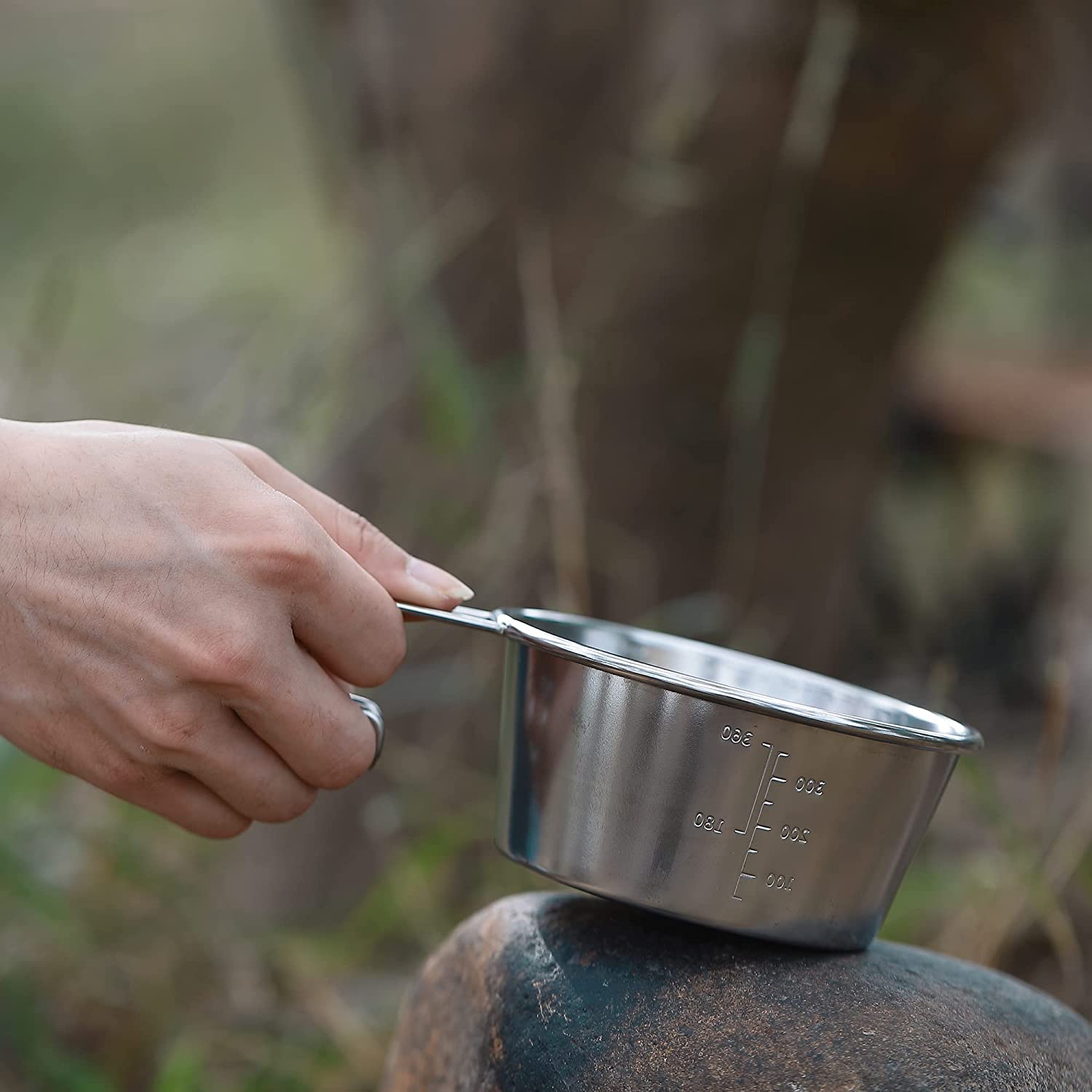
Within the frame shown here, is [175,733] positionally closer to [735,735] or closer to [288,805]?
[288,805]

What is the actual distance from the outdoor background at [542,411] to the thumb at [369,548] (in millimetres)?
502

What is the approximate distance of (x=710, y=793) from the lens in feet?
2.56

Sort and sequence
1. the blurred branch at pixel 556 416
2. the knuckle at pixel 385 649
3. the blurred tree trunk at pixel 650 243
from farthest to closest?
the blurred tree trunk at pixel 650 243 → the blurred branch at pixel 556 416 → the knuckle at pixel 385 649

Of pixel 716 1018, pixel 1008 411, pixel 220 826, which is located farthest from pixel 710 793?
pixel 1008 411

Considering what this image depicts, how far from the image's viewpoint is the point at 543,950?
0.92m

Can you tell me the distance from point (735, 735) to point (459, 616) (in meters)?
0.22

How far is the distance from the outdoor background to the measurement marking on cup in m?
0.41

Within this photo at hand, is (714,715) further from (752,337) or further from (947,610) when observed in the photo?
(947,610)

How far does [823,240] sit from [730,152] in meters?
0.23

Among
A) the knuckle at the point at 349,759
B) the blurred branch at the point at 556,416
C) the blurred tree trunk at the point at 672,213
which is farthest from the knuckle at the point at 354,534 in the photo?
the blurred tree trunk at the point at 672,213

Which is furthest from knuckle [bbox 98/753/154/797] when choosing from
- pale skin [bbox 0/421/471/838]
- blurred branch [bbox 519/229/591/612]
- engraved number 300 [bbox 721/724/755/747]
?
blurred branch [bbox 519/229/591/612]

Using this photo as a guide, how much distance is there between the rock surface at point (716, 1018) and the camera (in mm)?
797

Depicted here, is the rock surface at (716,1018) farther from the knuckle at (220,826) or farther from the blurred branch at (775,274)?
the blurred branch at (775,274)

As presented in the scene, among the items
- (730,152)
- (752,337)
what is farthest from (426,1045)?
(730,152)
